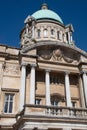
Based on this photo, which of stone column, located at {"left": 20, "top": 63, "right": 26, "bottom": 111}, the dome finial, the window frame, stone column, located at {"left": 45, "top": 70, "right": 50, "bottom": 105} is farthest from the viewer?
the dome finial

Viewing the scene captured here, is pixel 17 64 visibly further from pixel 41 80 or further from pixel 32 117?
pixel 32 117

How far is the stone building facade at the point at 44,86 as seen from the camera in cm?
1673

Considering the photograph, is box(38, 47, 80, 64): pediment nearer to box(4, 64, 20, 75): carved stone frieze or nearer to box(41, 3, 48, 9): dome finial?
box(4, 64, 20, 75): carved stone frieze

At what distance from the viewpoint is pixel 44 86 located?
22625 mm

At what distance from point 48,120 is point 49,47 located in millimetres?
10081

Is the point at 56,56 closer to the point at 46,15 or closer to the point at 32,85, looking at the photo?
the point at 32,85

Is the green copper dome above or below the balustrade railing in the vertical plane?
above

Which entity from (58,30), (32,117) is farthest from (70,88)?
(58,30)

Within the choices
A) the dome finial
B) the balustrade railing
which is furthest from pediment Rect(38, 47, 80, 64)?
the dome finial

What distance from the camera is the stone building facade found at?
16.7 m

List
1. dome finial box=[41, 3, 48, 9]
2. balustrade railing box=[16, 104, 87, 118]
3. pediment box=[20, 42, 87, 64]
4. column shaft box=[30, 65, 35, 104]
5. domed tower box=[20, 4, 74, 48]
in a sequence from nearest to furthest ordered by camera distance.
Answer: balustrade railing box=[16, 104, 87, 118], column shaft box=[30, 65, 35, 104], pediment box=[20, 42, 87, 64], domed tower box=[20, 4, 74, 48], dome finial box=[41, 3, 48, 9]

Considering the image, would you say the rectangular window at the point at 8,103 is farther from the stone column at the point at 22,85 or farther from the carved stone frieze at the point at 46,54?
the carved stone frieze at the point at 46,54

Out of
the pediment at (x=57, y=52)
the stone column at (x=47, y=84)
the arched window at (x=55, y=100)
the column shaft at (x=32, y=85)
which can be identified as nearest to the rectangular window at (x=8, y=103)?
the column shaft at (x=32, y=85)

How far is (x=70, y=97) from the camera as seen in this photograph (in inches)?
870
